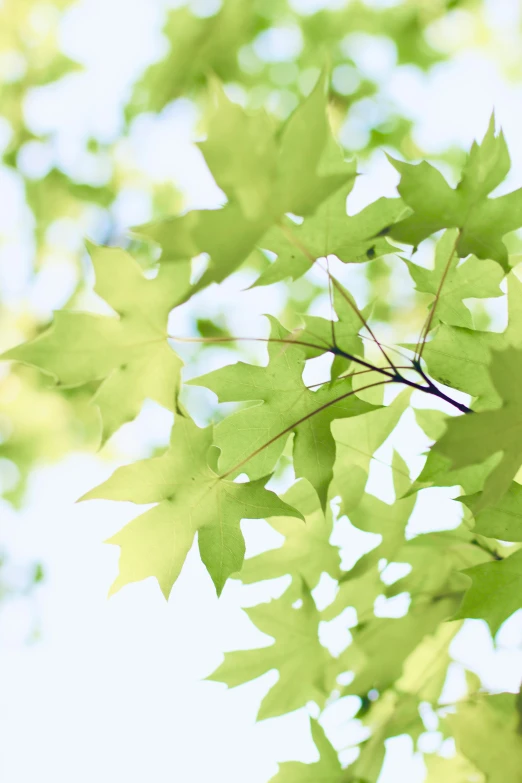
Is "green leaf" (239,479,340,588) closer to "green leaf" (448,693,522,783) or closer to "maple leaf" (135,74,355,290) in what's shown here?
"green leaf" (448,693,522,783)

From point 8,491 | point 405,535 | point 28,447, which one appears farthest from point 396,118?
point 405,535

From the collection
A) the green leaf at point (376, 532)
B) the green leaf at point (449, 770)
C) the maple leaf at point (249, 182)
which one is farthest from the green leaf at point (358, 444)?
the green leaf at point (449, 770)

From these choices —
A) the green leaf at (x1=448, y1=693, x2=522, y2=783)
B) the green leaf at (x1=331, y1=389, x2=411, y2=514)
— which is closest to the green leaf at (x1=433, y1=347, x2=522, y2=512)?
the green leaf at (x1=331, y1=389, x2=411, y2=514)

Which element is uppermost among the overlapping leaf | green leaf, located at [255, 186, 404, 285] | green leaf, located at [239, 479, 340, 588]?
green leaf, located at [255, 186, 404, 285]

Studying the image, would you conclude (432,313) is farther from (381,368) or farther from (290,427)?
(290,427)

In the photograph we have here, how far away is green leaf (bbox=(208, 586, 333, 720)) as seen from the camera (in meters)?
1.09

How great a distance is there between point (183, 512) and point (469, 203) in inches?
21.4

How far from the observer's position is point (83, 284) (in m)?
4.71

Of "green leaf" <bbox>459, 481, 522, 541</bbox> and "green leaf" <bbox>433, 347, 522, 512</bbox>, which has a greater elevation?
"green leaf" <bbox>433, 347, 522, 512</bbox>

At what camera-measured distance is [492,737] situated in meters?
0.92

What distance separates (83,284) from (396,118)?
258 centimetres

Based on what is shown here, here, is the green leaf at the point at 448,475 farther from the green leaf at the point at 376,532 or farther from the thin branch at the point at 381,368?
the green leaf at the point at 376,532

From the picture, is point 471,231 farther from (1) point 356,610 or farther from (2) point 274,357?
(1) point 356,610

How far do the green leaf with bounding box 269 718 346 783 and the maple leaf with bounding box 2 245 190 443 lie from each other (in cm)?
69
